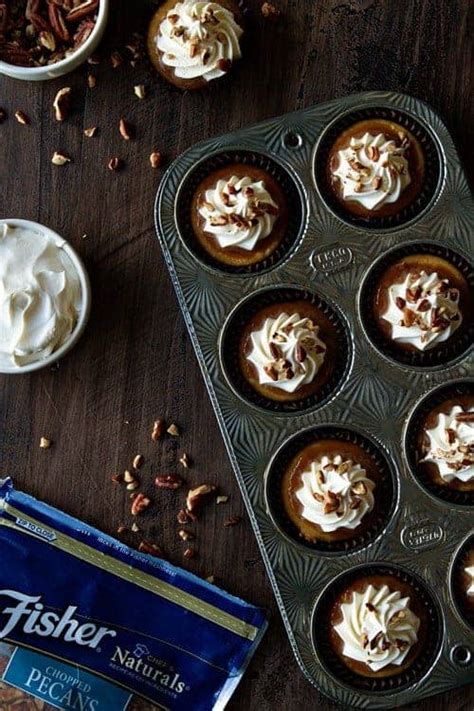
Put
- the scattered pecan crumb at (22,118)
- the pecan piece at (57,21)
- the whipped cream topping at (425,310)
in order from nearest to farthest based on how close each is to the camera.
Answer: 1. the whipped cream topping at (425,310)
2. the pecan piece at (57,21)
3. the scattered pecan crumb at (22,118)

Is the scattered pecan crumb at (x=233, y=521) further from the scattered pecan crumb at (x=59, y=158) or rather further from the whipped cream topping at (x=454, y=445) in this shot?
the scattered pecan crumb at (x=59, y=158)

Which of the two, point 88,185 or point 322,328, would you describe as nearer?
point 322,328

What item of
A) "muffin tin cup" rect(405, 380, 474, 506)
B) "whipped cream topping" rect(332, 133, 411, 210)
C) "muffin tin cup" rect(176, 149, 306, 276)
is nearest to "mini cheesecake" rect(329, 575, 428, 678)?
"muffin tin cup" rect(405, 380, 474, 506)

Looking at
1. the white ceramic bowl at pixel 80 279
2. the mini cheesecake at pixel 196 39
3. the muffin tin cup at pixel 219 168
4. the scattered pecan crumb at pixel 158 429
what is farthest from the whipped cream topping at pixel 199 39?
the scattered pecan crumb at pixel 158 429

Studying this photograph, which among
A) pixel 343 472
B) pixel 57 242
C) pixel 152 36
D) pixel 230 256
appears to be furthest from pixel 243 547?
pixel 152 36

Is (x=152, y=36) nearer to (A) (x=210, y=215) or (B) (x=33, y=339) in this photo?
(A) (x=210, y=215)

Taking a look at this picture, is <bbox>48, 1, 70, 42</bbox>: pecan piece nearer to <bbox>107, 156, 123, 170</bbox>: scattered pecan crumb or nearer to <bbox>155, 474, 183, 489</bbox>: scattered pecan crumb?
<bbox>107, 156, 123, 170</bbox>: scattered pecan crumb

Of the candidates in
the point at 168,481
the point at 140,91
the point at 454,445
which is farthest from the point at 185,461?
the point at 140,91
